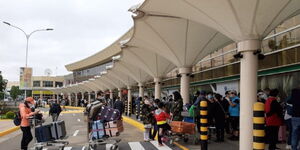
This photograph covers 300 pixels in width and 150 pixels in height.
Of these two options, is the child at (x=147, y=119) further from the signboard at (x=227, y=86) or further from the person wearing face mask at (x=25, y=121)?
the signboard at (x=227, y=86)

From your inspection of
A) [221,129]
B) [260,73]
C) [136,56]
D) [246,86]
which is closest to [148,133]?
[221,129]

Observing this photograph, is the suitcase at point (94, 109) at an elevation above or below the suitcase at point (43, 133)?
above

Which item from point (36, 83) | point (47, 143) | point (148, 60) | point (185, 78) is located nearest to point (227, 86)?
point (185, 78)

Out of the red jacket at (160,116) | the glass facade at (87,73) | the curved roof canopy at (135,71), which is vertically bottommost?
the red jacket at (160,116)

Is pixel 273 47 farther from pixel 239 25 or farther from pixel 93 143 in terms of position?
pixel 93 143

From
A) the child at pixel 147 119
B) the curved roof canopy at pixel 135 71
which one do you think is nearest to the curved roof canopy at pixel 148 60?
the curved roof canopy at pixel 135 71

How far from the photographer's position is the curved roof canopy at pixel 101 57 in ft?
186


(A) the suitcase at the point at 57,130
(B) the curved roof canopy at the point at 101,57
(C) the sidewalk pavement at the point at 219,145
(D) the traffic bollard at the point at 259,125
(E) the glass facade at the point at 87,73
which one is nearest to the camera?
(D) the traffic bollard at the point at 259,125

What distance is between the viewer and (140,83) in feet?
91.8

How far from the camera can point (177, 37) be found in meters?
14.5

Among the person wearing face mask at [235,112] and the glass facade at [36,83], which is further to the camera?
the glass facade at [36,83]

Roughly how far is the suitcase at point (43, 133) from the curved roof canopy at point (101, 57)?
41.3m

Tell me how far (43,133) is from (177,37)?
8.34 meters

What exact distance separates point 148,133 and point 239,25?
Result: 5.23m
